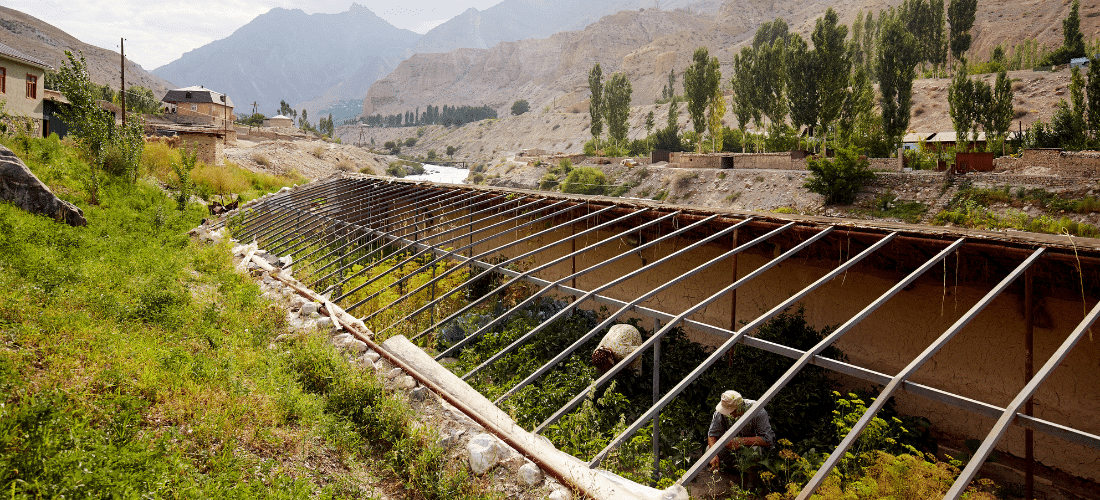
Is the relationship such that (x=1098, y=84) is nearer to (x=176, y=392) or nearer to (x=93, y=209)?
(x=176, y=392)

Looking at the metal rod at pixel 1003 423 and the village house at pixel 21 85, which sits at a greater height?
the village house at pixel 21 85

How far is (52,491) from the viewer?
320 cm

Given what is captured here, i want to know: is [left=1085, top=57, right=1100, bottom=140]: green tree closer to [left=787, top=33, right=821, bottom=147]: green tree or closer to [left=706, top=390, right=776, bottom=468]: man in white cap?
[left=787, top=33, right=821, bottom=147]: green tree

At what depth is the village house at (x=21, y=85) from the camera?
22.5 metres

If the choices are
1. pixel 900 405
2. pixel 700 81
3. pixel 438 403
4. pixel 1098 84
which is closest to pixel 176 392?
pixel 438 403

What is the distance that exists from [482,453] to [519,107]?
142 meters

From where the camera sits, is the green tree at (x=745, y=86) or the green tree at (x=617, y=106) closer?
the green tree at (x=745, y=86)

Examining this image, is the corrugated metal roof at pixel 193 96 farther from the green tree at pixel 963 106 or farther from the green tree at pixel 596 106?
the green tree at pixel 963 106

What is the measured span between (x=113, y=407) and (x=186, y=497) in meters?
1.29

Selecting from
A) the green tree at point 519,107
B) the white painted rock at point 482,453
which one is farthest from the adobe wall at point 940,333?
the green tree at point 519,107

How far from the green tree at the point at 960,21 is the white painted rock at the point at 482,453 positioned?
229 ft

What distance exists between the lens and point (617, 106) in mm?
55969

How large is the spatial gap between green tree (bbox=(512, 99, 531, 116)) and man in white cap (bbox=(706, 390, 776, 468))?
448 ft

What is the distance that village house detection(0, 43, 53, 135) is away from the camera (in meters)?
22.5
